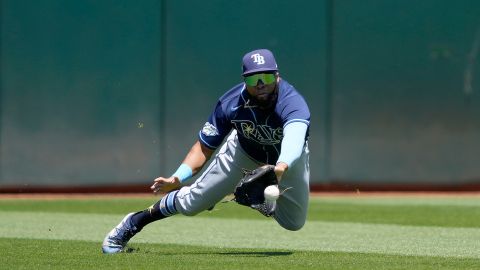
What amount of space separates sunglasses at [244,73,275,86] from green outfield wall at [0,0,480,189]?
33.1 feet

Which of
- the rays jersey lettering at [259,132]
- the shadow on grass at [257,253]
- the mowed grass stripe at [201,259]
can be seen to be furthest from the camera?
the shadow on grass at [257,253]

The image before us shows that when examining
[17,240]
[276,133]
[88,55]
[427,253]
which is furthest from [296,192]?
[88,55]

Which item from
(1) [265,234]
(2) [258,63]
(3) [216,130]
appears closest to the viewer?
(2) [258,63]

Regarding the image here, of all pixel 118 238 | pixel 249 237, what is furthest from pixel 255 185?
pixel 249 237

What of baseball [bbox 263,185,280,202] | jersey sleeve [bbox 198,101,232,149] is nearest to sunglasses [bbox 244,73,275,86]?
jersey sleeve [bbox 198,101,232,149]

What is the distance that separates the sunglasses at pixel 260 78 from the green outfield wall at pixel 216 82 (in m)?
10.1

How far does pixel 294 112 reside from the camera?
29.6 feet

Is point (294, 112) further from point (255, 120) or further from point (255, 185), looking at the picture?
point (255, 185)

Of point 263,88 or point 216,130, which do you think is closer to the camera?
point 263,88

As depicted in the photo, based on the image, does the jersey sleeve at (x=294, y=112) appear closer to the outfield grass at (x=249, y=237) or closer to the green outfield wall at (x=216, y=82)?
the outfield grass at (x=249, y=237)

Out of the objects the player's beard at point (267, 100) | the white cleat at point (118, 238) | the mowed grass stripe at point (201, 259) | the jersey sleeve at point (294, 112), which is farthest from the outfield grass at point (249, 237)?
the player's beard at point (267, 100)

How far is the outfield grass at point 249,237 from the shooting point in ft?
29.3

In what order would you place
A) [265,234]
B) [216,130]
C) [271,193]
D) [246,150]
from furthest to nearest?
[265,234], [246,150], [216,130], [271,193]

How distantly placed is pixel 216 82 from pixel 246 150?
9565 millimetres
